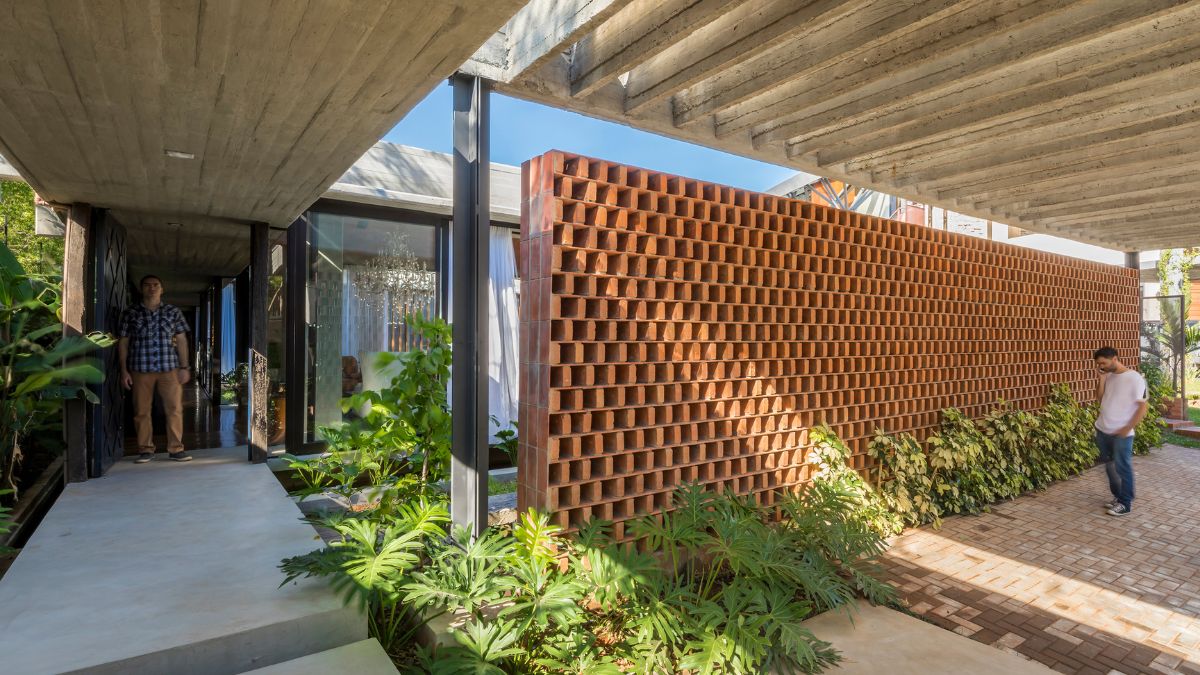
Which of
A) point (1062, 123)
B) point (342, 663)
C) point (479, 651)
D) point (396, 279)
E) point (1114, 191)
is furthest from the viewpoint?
point (396, 279)

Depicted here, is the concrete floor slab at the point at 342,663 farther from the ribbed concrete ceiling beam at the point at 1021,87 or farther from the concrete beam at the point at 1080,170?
the concrete beam at the point at 1080,170

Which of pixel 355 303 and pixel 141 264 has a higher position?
pixel 141 264

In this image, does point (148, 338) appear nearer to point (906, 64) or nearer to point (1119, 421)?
point (906, 64)

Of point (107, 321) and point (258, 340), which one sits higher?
point (107, 321)

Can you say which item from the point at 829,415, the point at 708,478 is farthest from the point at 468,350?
the point at 829,415

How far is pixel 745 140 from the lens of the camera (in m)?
4.02

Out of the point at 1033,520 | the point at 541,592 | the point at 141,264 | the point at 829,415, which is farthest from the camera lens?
the point at 141,264

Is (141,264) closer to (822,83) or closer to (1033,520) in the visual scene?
(822,83)

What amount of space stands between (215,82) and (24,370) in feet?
8.66

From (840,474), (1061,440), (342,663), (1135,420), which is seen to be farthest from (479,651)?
(1061,440)

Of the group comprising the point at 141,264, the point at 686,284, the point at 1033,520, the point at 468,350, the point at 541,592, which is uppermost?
the point at 141,264

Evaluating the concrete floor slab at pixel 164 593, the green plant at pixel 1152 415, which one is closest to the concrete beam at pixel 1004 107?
the concrete floor slab at pixel 164 593

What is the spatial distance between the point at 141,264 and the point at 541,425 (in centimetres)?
724

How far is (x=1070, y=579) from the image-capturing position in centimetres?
365
